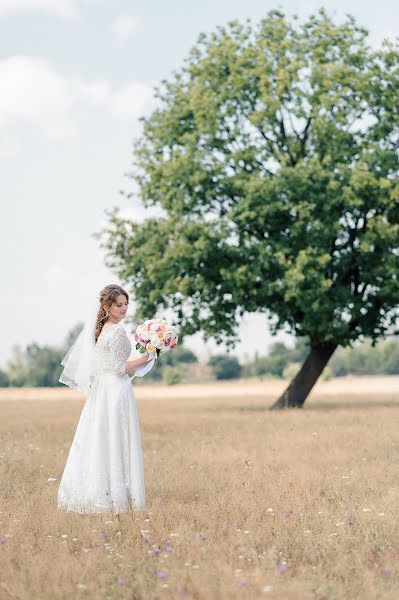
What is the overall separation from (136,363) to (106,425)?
2.92 ft

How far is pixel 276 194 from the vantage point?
29188 mm

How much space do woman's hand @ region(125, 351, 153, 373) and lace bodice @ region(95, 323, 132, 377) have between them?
0.05 meters

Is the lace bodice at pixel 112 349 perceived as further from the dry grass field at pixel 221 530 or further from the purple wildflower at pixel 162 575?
the purple wildflower at pixel 162 575

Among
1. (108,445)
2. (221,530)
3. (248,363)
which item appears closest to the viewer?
(221,530)

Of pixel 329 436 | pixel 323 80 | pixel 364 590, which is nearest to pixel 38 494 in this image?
pixel 364 590

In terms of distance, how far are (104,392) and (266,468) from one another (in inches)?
197

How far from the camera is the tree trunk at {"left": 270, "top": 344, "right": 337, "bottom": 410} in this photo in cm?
3381

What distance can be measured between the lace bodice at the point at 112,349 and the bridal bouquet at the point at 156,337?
0.59 feet

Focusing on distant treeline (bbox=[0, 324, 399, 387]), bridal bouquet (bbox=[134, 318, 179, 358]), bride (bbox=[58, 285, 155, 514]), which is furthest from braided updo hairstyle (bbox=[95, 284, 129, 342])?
distant treeline (bbox=[0, 324, 399, 387])

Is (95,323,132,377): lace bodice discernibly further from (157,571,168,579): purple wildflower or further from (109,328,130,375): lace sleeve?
(157,571,168,579): purple wildflower

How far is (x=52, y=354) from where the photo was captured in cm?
8519

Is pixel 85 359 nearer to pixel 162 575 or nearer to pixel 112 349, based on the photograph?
pixel 112 349

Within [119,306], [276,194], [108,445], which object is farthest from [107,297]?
[276,194]

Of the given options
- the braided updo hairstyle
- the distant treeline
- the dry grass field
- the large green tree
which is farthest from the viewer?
→ the distant treeline
